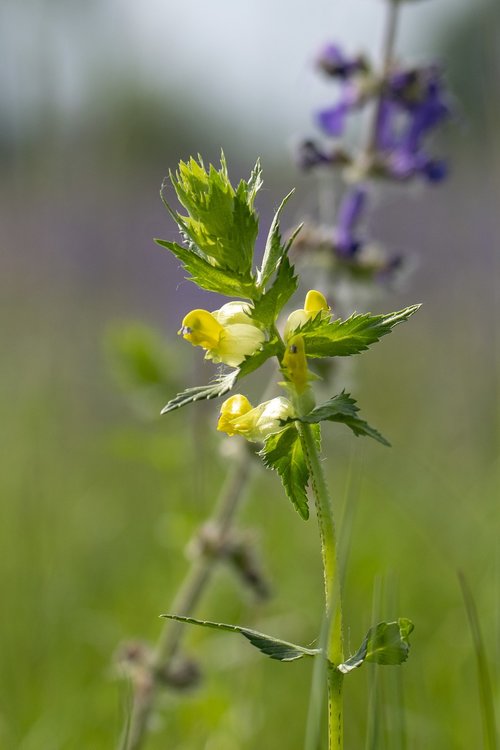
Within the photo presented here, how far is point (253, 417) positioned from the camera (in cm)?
90

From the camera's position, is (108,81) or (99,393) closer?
(108,81)

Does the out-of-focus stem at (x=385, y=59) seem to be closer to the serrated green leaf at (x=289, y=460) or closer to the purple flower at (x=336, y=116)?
the purple flower at (x=336, y=116)

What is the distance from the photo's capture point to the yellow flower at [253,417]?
0.89m

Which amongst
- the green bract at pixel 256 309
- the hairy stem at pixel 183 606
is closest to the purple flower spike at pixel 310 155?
the hairy stem at pixel 183 606

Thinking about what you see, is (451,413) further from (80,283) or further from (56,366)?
(80,283)

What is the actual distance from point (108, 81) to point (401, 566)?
2.13 m

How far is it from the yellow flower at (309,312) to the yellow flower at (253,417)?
0.22 ft

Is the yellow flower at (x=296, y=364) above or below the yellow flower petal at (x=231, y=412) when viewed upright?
above

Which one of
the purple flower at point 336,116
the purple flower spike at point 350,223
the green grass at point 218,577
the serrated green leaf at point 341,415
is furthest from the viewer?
the purple flower at point 336,116

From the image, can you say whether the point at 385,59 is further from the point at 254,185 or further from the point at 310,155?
the point at 254,185

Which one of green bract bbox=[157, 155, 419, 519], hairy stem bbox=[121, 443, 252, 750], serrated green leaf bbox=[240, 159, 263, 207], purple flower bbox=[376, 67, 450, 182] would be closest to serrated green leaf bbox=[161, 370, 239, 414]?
green bract bbox=[157, 155, 419, 519]

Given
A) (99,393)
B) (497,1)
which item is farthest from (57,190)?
(99,393)

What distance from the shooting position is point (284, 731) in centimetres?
228

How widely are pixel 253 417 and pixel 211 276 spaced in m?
0.13
